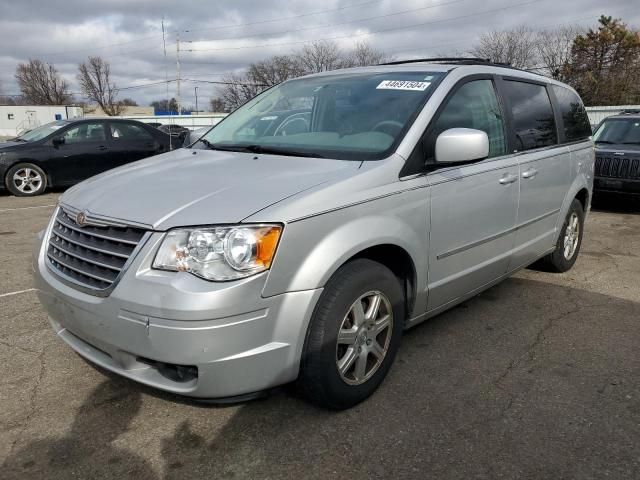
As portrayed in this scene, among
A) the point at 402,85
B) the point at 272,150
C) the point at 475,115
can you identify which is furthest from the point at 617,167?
the point at 272,150

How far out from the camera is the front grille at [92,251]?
2412mm

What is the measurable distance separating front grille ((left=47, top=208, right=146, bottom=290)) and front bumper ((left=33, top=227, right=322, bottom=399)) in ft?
0.28

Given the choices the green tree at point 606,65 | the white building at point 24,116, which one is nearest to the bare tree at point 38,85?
the white building at point 24,116

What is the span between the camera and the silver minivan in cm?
228

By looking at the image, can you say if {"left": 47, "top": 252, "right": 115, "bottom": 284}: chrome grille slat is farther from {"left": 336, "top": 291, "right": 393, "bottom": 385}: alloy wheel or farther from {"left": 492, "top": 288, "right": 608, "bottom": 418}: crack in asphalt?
{"left": 492, "top": 288, "right": 608, "bottom": 418}: crack in asphalt

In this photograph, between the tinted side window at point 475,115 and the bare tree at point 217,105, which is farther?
the bare tree at point 217,105

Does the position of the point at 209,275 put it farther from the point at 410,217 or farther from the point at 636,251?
the point at 636,251

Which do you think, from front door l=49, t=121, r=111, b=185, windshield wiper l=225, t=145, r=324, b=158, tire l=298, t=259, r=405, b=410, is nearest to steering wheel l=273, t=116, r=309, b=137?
windshield wiper l=225, t=145, r=324, b=158

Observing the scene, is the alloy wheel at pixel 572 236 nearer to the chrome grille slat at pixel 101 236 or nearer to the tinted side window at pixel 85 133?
the chrome grille slat at pixel 101 236

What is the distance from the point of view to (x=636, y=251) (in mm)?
6410

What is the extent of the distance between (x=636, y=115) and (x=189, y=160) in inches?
379

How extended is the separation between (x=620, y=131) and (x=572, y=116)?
5.80 meters

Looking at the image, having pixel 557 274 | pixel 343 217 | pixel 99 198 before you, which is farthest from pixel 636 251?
pixel 99 198

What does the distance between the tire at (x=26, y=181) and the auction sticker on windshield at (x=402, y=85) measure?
923 cm
